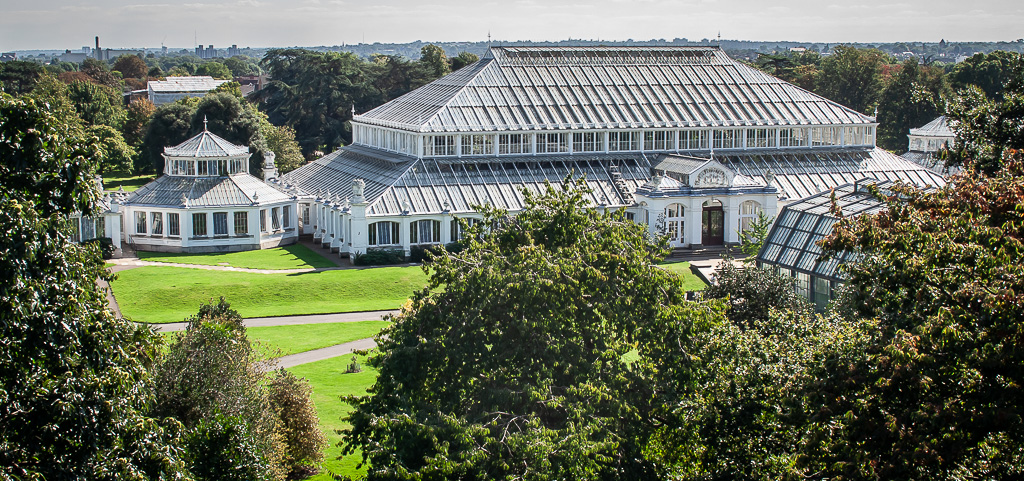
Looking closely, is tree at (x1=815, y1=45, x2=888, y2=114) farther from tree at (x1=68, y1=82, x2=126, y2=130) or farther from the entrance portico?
tree at (x1=68, y1=82, x2=126, y2=130)

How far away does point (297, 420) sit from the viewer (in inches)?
1455

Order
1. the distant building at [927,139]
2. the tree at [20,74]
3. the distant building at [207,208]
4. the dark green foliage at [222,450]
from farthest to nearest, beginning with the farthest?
1. the tree at [20,74]
2. the distant building at [927,139]
3. the distant building at [207,208]
4. the dark green foliage at [222,450]

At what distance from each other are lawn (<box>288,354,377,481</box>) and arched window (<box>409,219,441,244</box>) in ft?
88.9

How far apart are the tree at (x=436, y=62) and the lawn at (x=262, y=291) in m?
79.0

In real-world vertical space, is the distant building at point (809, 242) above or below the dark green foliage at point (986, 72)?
below

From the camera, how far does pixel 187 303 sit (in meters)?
65.4

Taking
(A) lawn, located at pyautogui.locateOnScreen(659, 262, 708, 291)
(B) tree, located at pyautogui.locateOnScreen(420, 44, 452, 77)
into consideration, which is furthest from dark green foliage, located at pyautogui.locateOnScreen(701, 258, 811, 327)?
(B) tree, located at pyautogui.locateOnScreen(420, 44, 452, 77)

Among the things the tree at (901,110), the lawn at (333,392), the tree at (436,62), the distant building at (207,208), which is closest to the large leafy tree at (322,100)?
the tree at (436,62)

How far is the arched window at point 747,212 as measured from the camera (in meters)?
84.4

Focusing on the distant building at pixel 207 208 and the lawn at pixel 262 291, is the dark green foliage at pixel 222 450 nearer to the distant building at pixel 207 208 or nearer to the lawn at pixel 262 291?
the lawn at pixel 262 291

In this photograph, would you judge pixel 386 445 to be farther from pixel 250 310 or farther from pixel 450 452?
pixel 250 310

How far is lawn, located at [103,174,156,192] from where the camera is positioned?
124 metres

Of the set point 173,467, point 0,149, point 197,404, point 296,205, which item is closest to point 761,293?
point 197,404

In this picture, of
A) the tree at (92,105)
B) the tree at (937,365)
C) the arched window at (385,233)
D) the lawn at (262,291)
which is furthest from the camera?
the tree at (92,105)
